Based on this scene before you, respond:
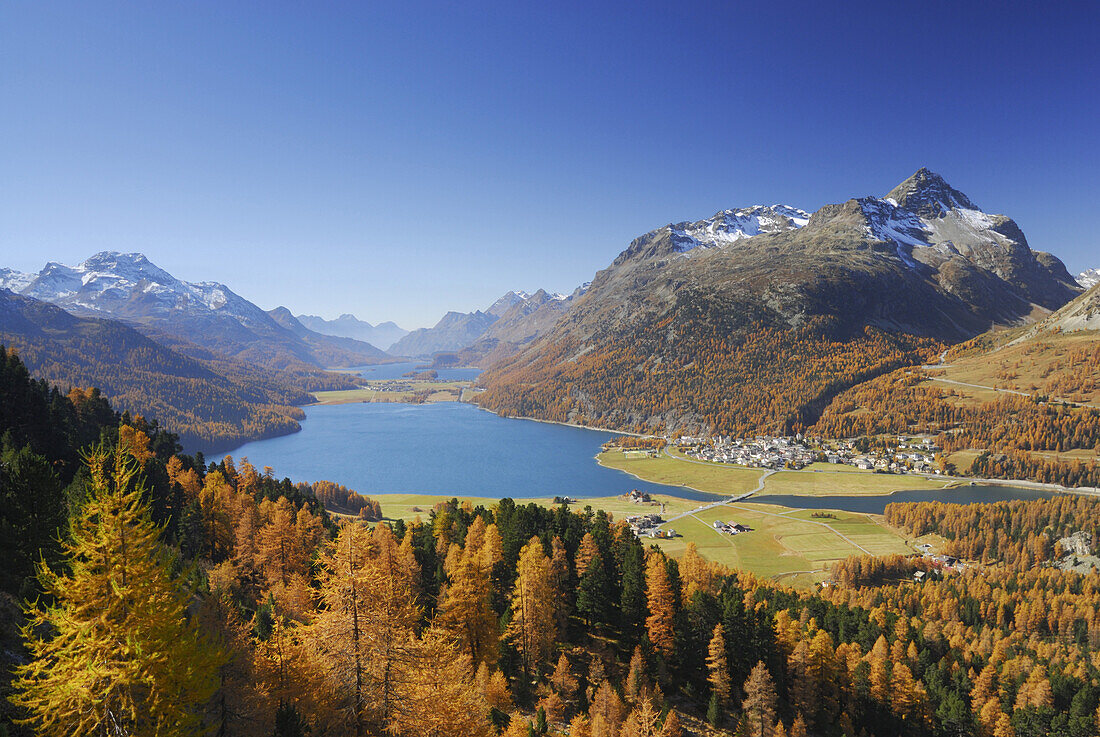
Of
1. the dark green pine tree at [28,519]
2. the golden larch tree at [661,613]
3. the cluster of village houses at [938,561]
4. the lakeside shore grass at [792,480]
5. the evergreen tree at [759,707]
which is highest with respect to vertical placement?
the dark green pine tree at [28,519]

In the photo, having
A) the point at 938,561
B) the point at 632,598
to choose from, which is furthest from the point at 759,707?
the point at 938,561

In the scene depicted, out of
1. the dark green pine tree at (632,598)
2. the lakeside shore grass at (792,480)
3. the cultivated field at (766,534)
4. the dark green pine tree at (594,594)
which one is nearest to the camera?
the dark green pine tree at (632,598)

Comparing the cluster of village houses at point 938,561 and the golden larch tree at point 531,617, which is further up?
the golden larch tree at point 531,617

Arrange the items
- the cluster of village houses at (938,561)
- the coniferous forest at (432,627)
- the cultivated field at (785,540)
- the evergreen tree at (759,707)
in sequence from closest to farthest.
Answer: the coniferous forest at (432,627), the evergreen tree at (759,707), the cultivated field at (785,540), the cluster of village houses at (938,561)

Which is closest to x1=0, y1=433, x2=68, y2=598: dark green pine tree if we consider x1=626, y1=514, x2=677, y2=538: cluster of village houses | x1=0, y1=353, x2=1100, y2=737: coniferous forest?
x1=0, y1=353, x2=1100, y2=737: coniferous forest

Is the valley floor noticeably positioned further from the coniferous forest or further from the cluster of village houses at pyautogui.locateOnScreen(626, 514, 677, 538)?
the coniferous forest

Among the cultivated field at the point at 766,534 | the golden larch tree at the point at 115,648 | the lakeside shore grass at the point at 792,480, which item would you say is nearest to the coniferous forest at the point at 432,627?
the golden larch tree at the point at 115,648

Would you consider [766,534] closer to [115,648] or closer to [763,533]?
[763,533]

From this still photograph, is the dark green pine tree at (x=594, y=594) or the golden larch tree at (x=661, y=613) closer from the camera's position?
the golden larch tree at (x=661, y=613)

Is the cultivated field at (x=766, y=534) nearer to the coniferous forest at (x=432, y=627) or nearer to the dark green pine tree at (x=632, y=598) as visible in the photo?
the coniferous forest at (x=432, y=627)
